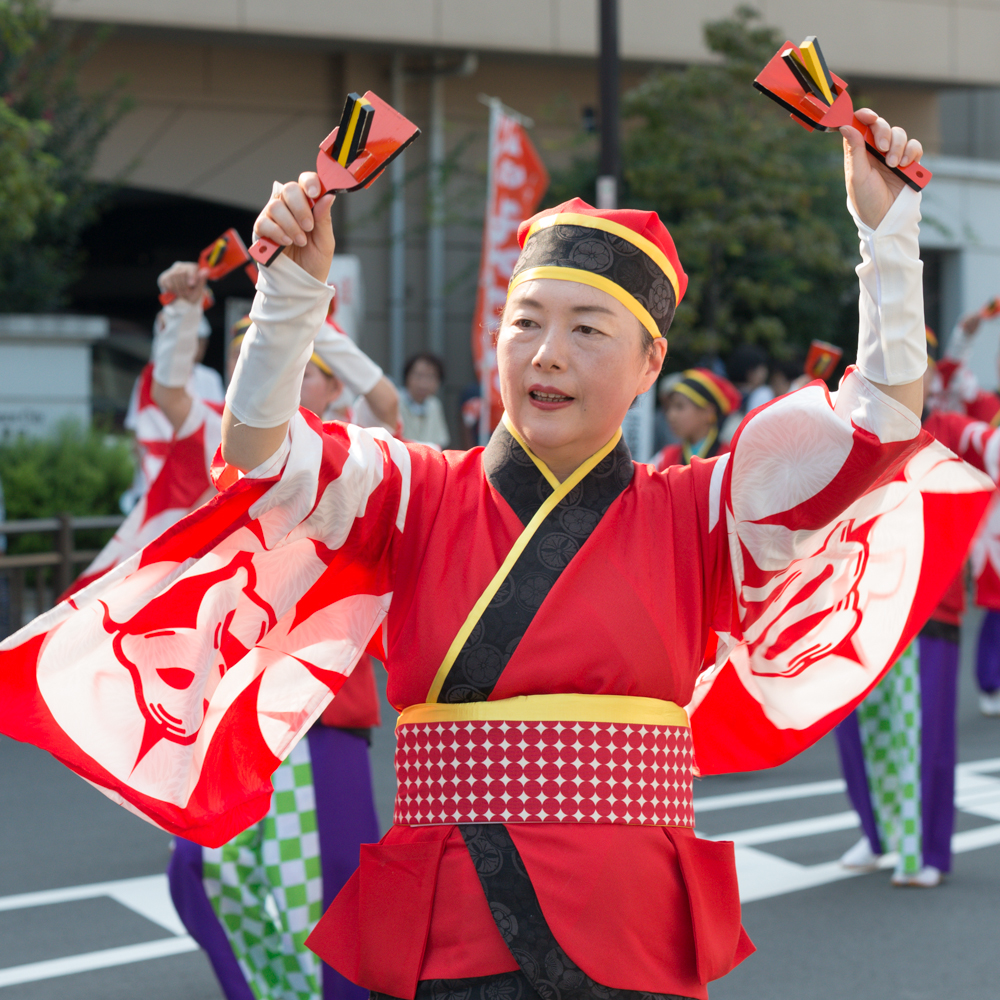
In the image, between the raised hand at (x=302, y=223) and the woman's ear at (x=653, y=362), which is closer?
the raised hand at (x=302, y=223)

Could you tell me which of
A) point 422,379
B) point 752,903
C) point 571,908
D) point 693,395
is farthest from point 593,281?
point 422,379

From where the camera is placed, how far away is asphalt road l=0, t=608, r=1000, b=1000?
3848 millimetres

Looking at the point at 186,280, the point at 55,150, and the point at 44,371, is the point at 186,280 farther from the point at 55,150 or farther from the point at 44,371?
the point at 55,150

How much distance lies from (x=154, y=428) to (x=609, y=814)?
9.11 feet

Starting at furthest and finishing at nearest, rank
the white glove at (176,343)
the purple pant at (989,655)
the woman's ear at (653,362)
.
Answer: the purple pant at (989,655) → the white glove at (176,343) → the woman's ear at (653,362)

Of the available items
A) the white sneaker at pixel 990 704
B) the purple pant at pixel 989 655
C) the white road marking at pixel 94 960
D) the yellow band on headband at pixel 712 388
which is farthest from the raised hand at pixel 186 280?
the white sneaker at pixel 990 704

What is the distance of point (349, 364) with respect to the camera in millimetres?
Answer: 3898

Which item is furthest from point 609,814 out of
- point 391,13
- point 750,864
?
point 391,13

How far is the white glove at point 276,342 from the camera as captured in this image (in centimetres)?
168

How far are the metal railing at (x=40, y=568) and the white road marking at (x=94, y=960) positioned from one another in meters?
4.01

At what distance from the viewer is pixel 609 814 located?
1.89 metres

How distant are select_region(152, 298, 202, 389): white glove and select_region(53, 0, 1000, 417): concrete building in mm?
10208

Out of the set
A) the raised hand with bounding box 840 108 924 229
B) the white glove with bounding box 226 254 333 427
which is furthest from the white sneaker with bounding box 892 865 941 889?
the white glove with bounding box 226 254 333 427

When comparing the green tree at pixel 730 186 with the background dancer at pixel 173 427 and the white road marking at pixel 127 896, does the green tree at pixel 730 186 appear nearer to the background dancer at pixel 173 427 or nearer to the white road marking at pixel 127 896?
the background dancer at pixel 173 427
